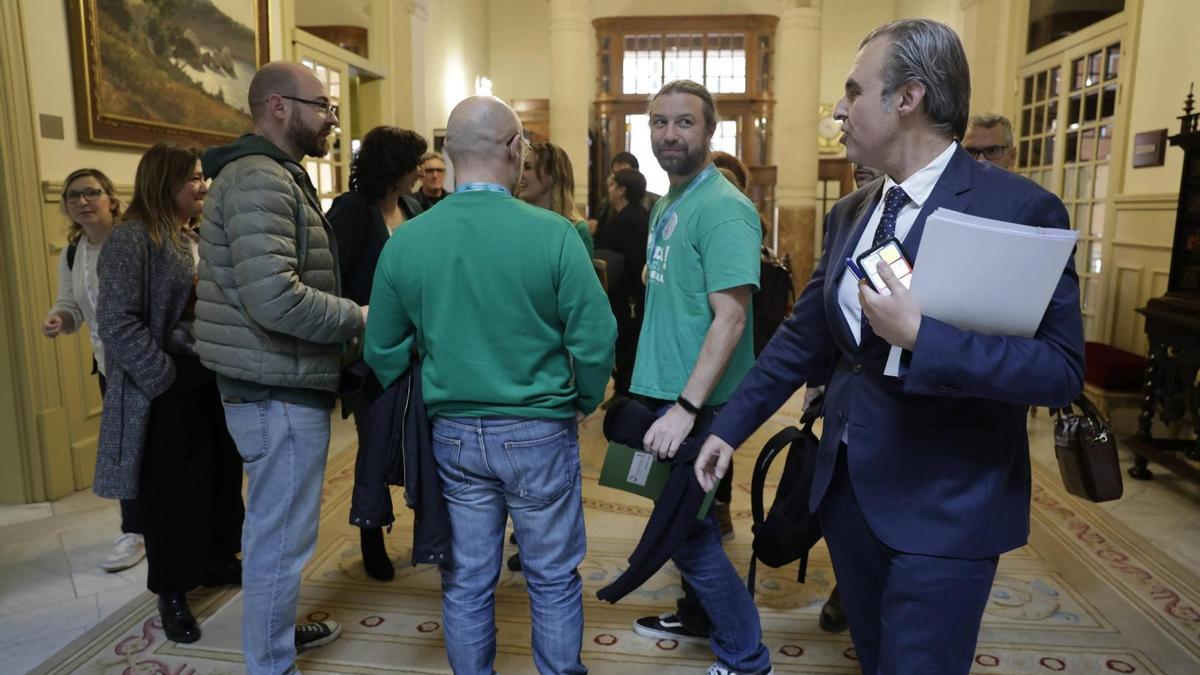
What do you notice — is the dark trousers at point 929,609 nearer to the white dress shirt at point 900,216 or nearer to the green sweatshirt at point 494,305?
the white dress shirt at point 900,216

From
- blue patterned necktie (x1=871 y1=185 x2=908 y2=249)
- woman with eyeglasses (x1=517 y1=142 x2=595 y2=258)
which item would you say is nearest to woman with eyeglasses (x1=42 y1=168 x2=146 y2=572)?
woman with eyeglasses (x1=517 y1=142 x2=595 y2=258)

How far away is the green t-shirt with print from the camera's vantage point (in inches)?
82.4

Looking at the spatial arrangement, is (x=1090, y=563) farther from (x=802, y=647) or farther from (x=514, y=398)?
(x=514, y=398)

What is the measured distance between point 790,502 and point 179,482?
1957 mm

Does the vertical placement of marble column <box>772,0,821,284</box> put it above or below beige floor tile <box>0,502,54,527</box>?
above

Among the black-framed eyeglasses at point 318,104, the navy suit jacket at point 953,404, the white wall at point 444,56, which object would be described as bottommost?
the navy suit jacket at point 953,404

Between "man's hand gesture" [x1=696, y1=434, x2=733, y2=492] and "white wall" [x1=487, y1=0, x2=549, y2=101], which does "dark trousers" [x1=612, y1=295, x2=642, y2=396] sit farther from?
"white wall" [x1=487, y1=0, x2=549, y2=101]

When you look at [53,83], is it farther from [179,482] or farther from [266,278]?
[266,278]

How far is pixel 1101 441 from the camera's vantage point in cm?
147

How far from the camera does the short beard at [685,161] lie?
7.29 feet

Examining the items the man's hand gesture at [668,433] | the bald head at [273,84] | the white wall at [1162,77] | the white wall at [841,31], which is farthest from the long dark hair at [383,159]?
the white wall at [841,31]

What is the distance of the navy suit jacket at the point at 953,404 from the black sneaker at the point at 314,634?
1812 millimetres

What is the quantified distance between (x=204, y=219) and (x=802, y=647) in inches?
87.0

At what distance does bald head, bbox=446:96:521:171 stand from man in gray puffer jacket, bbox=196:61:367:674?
530mm
